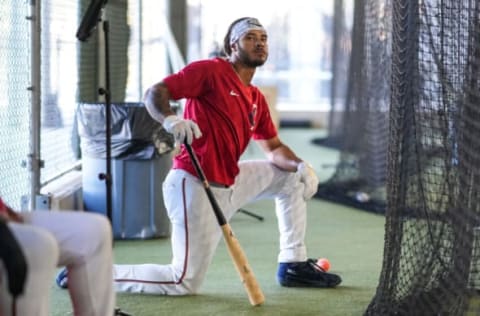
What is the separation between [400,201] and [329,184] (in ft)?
13.4

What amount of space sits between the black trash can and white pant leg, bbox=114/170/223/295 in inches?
61.4

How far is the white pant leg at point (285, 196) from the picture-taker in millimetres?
4641

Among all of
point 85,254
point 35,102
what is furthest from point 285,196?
point 85,254

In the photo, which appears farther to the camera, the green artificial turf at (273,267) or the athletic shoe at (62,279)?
the athletic shoe at (62,279)

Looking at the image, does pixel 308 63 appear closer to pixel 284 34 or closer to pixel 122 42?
pixel 284 34

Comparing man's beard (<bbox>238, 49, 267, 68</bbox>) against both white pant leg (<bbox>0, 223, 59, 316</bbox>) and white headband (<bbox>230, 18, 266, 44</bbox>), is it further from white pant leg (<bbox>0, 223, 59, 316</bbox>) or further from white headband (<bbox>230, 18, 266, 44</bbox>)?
white pant leg (<bbox>0, 223, 59, 316</bbox>)

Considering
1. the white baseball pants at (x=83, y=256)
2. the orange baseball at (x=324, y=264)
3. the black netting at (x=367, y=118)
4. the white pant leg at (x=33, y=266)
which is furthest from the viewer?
the black netting at (x=367, y=118)

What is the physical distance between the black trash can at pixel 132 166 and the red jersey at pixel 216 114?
1488 millimetres

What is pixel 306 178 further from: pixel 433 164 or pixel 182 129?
pixel 182 129

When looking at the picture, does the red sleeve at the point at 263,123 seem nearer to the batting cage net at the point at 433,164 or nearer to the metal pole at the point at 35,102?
the batting cage net at the point at 433,164

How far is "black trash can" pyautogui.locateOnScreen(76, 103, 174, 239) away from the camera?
5879mm

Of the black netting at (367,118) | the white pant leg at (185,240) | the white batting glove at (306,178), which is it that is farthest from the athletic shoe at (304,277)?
the black netting at (367,118)

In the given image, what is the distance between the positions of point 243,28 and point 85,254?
73.6 inches

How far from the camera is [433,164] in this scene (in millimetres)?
4473
